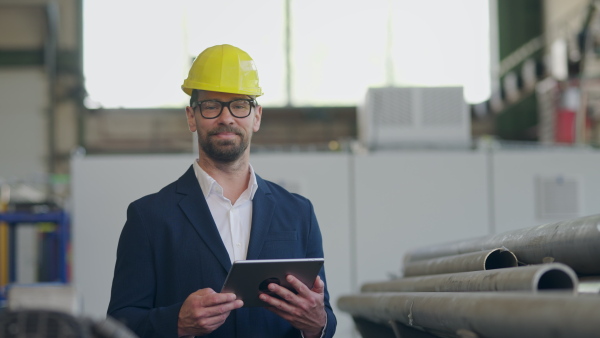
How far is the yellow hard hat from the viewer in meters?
2.31

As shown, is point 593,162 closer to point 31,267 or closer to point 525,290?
point 525,290

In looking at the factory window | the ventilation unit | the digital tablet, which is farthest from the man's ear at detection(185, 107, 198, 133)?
the factory window

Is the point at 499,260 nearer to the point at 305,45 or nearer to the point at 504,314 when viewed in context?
the point at 504,314

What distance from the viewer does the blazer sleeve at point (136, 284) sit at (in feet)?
6.98

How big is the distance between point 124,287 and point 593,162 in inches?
166

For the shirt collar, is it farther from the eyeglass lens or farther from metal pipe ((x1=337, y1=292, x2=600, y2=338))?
metal pipe ((x1=337, y1=292, x2=600, y2=338))

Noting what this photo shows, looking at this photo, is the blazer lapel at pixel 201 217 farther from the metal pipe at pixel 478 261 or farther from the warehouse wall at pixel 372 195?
the warehouse wall at pixel 372 195

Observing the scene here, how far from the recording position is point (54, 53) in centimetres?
1088

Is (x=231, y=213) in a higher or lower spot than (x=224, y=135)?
lower

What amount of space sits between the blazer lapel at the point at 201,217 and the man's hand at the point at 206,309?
8.3 inches

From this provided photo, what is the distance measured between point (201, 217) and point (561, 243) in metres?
0.96

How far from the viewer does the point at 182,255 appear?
224 centimetres

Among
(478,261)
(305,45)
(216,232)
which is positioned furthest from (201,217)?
(305,45)

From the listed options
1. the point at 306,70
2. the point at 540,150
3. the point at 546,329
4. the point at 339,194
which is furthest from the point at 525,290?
the point at 306,70
